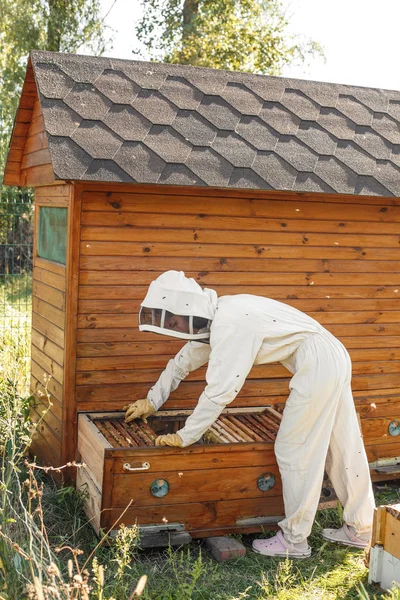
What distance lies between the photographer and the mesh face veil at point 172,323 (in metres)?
4.56

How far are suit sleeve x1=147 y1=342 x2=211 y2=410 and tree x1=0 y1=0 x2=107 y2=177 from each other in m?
12.3

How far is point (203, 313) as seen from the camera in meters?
4.59

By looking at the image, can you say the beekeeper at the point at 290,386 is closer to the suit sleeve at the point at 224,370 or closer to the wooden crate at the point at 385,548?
the suit sleeve at the point at 224,370

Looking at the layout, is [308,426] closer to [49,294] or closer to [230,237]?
[230,237]

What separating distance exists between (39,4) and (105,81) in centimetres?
1357

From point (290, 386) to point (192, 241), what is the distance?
1.36m

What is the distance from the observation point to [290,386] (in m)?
4.87

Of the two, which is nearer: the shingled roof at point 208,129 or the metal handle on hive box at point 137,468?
the metal handle on hive box at point 137,468

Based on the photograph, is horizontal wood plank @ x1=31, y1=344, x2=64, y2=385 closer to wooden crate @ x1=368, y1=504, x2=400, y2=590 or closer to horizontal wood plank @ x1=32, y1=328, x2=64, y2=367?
horizontal wood plank @ x1=32, y1=328, x2=64, y2=367

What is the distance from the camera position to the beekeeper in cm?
458

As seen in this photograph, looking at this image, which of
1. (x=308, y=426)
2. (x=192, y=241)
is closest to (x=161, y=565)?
(x=308, y=426)

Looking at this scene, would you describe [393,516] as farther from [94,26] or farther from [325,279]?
[94,26]

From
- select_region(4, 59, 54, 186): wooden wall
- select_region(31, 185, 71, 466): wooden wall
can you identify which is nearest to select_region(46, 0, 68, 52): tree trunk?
select_region(4, 59, 54, 186): wooden wall

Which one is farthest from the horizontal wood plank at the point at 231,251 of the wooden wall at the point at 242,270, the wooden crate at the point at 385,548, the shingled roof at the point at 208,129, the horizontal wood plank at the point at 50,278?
the wooden crate at the point at 385,548
